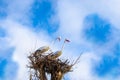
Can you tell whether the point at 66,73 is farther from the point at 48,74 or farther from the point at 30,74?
the point at 30,74

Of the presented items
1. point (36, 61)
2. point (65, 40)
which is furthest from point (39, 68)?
point (65, 40)

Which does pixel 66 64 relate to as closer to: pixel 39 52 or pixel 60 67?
pixel 60 67

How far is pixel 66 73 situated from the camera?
2162cm

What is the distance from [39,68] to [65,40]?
11.6 ft

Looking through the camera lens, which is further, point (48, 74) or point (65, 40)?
point (65, 40)

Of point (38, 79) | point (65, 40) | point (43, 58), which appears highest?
point (65, 40)

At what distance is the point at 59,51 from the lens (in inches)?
861

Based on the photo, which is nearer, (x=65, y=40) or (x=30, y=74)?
(x=30, y=74)

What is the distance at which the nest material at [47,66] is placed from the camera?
21359 millimetres

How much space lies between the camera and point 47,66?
21.6 metres

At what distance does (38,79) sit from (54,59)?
1.92m

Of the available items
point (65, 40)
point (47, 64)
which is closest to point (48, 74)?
point (47, 64)

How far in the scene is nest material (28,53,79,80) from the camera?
21359mm

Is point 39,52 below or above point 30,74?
above
